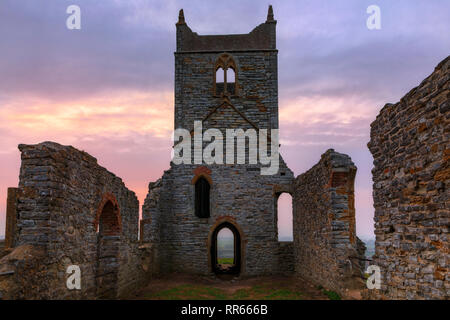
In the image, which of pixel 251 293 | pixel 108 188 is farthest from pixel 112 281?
pixel 251 293

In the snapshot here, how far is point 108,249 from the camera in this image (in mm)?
10273

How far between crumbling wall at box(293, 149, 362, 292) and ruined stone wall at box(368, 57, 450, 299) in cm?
280

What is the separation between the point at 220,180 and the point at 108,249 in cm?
764

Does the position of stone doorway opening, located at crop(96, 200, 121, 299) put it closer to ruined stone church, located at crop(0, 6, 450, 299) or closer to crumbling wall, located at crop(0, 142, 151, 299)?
ruined stone church, located at crop(0, 6, 450, 299)

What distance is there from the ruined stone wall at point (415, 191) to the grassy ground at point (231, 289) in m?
4.14

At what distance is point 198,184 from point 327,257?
8.08 metres

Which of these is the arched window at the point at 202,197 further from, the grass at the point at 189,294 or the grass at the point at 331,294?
the grass at the point at 331,294

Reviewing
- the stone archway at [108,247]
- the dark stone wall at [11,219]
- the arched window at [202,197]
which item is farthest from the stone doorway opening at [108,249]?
the arched window at [202,197]

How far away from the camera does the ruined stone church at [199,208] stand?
659cm

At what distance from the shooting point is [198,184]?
17.7m

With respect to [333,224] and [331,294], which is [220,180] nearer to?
[333,224]

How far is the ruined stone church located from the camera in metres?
6.59
